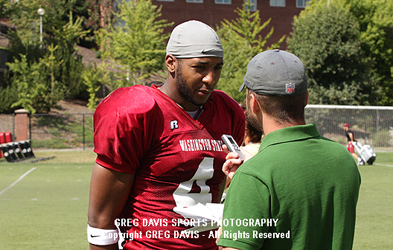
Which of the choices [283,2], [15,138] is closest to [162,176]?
[15,138]

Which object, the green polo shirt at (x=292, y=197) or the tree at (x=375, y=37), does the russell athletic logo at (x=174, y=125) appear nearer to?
the green polo shirt at (x=292, y=197)

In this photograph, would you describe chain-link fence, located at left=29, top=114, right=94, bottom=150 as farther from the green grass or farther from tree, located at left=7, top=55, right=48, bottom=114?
the green grass

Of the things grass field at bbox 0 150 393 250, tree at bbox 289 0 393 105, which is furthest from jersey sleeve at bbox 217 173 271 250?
tree at bbox 289 0 393 105

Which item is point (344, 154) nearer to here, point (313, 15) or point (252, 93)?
point (252, 93)

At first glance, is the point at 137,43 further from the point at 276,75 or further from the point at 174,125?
the point at 276,75

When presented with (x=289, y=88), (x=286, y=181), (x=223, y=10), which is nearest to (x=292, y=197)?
(x=286, y=181)

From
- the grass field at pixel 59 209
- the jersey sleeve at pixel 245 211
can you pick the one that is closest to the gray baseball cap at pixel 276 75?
the jersey sleeve at pixel 245 211

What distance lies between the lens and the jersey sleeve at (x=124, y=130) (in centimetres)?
206

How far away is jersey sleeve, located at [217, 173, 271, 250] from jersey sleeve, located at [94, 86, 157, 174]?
0.72 metres

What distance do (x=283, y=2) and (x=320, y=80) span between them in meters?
14.9

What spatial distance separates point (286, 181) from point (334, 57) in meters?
28.8

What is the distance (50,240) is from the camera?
6141 millimetres

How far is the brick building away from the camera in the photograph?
38.8 m

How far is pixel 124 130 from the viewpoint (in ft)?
6.76
